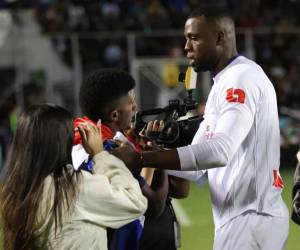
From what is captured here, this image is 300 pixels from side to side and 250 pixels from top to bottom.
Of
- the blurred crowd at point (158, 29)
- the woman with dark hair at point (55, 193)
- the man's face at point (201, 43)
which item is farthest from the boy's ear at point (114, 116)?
the blurred crowd at point (158, 29)

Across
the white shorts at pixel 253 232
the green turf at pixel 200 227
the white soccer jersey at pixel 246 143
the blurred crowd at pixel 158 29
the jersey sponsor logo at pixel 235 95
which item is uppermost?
the jersey sponsor logo at pixel 235 95

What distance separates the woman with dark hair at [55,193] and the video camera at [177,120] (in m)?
0.52

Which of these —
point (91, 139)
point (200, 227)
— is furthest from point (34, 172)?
point (200, 227)

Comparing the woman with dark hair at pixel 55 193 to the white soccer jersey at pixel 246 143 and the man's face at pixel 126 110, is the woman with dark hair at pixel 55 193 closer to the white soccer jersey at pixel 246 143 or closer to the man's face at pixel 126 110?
the man's face at pixel 126 110

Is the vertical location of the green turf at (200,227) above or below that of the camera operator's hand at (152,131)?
below

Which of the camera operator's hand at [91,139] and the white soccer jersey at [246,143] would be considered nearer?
the camera operator's hand at [91,139]

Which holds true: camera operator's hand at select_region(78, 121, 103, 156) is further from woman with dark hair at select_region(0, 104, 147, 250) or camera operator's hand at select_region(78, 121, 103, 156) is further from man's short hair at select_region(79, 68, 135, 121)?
man's short hair at select_region(79, 68, 135, 121)

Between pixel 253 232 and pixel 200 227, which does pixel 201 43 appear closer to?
pixel 253 232

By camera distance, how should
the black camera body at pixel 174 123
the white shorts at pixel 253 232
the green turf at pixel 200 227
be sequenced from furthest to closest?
the green turf at pixel 200 227, the white shorts at pixel 253 232, the black camera body at pixel 174 123

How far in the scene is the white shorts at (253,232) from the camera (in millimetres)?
3914

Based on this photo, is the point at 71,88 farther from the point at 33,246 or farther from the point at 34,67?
the point at 33,246

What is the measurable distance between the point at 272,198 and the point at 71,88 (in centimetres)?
1252

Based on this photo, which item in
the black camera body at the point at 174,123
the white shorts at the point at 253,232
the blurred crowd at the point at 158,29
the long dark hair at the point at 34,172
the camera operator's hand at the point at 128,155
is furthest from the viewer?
the blurred crowd at the point at 158,29

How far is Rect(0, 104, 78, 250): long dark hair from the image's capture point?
9.98 ft
